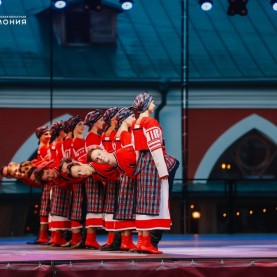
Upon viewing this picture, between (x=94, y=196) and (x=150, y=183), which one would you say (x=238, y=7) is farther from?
(x=150, y=183)

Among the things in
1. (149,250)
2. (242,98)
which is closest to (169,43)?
(242,98)

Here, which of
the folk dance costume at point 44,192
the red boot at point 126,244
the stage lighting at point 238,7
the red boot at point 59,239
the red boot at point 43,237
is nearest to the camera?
the red boot at point 126,244

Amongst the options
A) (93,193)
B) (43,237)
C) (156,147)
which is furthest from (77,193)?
(156,147)

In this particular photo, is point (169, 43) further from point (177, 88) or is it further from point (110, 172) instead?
point (110, 172)

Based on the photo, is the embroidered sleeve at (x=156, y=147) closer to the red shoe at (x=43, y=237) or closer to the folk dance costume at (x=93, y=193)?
the folk dance costume at (x=93, y=193)

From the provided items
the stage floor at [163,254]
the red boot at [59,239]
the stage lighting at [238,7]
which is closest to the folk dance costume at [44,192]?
the red boot at [59,239]

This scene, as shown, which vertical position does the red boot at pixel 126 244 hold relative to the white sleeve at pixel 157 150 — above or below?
below

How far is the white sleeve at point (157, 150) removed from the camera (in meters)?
9.05

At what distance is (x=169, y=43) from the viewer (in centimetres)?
1970

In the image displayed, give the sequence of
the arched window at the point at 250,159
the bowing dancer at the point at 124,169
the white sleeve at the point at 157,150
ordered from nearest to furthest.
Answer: the white sleeve at the point at 157,150 < the bowing dancer at the point at 124,169 < the arched window at the point at 250,159

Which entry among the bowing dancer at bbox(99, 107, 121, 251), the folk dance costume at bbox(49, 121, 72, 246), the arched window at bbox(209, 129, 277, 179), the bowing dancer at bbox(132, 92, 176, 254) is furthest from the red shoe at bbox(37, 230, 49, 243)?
the arched window at bbox(209, 129, 277, 179)

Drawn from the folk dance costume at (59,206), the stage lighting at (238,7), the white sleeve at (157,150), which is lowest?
the folk dance costume at (59,206)

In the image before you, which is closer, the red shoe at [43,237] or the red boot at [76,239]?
the red boot at [76,239]

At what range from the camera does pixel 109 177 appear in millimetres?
10070
